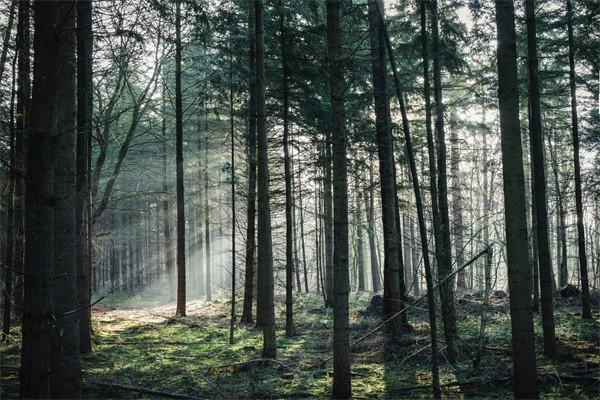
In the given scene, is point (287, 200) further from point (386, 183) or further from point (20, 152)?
point (20, 152)

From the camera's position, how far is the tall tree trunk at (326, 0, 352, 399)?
271 inches

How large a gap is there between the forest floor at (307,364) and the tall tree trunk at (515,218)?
112 cm

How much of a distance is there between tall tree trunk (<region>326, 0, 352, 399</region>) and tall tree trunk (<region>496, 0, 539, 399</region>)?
2376 mm

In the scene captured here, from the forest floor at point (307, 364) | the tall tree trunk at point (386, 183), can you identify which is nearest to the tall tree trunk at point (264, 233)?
the forest floor at point (307, 364)

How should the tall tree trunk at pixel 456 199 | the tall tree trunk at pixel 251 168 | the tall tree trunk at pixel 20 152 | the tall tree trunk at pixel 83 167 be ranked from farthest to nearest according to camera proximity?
Answer: the tall tree trunk at pixel 251 168 → the tall tree trunk at pixel 456 199 → the tall tree trunk at pixel 83 167 → the tall tree trunk at pixel 20 152

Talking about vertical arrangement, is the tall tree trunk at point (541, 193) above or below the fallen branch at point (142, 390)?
above

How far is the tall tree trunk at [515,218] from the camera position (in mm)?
6168

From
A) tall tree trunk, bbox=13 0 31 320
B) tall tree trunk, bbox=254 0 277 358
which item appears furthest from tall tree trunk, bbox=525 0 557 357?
tall tree trunk, bbox=13 0 31 320

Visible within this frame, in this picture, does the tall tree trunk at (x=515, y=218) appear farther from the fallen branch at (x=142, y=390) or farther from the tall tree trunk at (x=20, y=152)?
the tall tree trunk at (x=20, y=152)

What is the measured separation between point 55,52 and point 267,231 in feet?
21.1

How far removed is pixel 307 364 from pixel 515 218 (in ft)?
17.7

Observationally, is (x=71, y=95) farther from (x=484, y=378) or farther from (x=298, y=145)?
(x=298, y=145)

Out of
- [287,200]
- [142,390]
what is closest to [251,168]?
[287,200]

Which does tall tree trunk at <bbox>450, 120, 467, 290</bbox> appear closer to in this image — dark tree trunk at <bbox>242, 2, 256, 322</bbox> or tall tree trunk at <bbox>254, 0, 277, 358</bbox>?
tall tree trunk at <bbox>254, 0, 277, 358</bbox>
